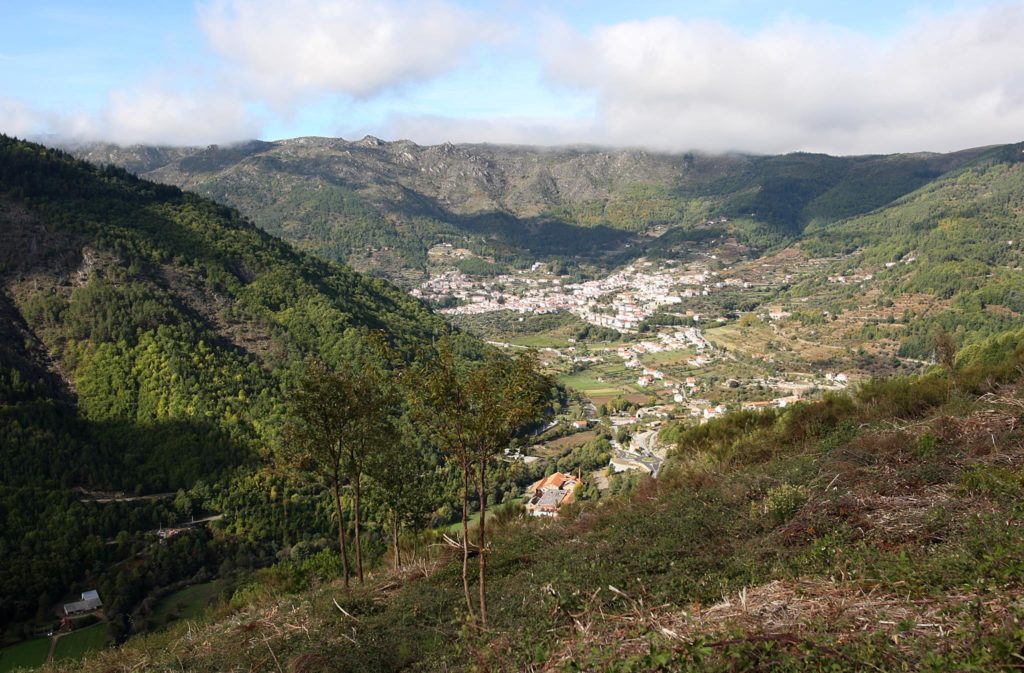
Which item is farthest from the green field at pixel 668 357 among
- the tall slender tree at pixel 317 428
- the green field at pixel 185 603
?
the tall slender tree at pixel 317 428

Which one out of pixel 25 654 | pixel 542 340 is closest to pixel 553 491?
pixel 25 654

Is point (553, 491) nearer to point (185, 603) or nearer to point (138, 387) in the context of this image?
point (185, 603)

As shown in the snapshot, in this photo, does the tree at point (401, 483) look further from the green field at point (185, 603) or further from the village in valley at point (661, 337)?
the green field at point (185, 603)

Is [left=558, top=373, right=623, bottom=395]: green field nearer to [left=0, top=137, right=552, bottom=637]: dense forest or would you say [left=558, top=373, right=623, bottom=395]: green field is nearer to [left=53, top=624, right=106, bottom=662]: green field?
[left=0, top=137, right=552, bottom=637]: dense forest

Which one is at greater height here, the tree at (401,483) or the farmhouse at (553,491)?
the tree at (401,483)

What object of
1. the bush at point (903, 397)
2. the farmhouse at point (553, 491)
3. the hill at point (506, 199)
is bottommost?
the farmhouse at point (553, 491)
